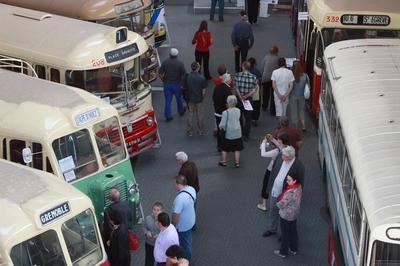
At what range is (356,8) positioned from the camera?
15422mm

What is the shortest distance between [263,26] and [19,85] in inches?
527

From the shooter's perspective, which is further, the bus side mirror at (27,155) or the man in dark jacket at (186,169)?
the man in dark jacket at (186,169)

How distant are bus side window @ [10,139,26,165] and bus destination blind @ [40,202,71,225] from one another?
8.25 ft

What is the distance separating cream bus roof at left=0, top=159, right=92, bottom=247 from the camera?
830cm

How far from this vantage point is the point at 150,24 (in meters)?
18.9

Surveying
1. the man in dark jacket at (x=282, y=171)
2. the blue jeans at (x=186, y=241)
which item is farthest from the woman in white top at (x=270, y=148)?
the blue jeans at (x=186, y=241)

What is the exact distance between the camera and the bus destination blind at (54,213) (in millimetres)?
8529

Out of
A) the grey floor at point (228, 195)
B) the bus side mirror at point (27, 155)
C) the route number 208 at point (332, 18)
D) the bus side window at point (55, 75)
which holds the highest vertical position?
the route number 208 at point (332, 18)

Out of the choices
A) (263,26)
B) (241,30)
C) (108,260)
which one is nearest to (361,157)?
(108,260)

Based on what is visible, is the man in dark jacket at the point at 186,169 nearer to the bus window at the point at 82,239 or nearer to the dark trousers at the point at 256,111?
the bus window at the point at 82,239

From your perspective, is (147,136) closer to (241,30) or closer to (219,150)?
(219,150)

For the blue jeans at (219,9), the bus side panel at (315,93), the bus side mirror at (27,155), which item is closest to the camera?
the bus side mirror at (27,155)

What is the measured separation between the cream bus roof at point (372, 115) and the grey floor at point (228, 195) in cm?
227

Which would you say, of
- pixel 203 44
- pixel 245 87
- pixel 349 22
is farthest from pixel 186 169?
pixel 203 44
